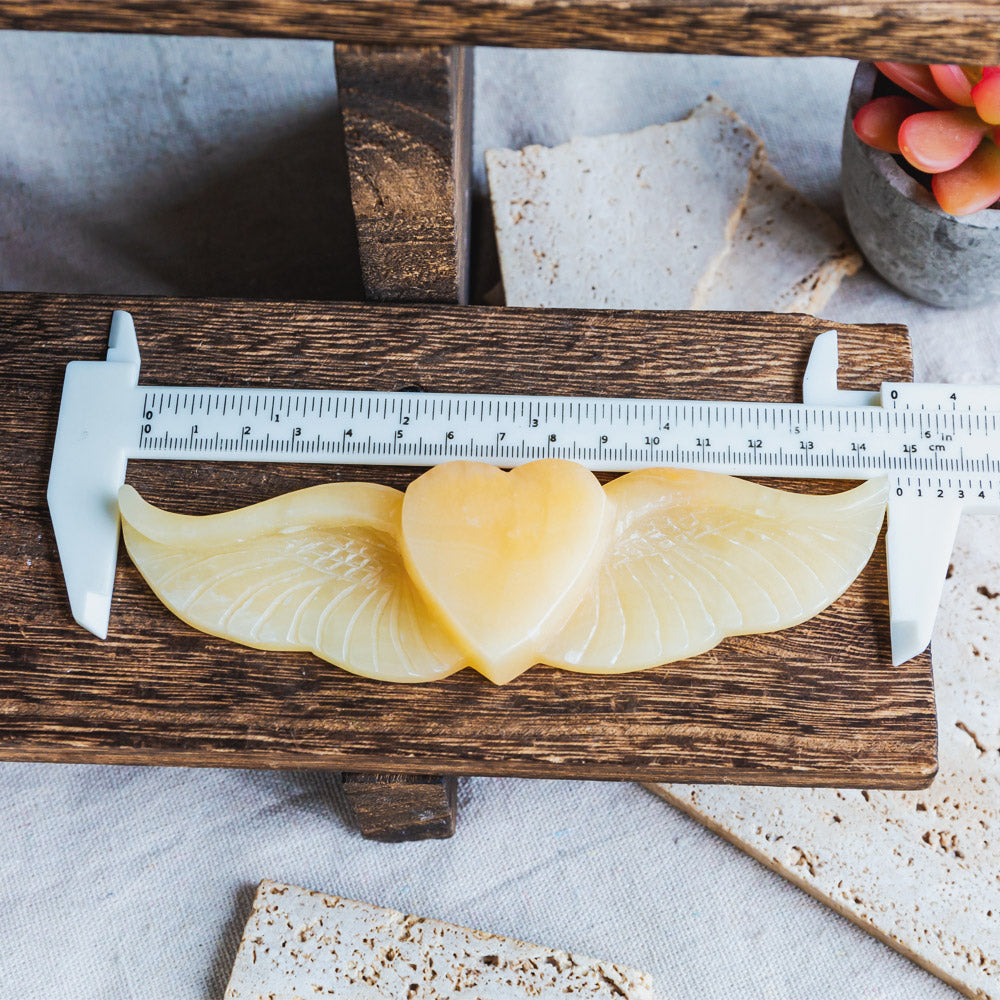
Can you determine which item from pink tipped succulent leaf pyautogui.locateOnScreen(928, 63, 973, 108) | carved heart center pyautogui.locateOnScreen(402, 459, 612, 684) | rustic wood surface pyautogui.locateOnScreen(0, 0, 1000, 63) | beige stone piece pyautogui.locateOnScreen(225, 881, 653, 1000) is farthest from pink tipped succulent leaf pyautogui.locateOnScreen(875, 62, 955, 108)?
beige stone piece pyautogui.locateOnScreen(225, 881, 653, 1000)

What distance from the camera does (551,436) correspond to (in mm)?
1154

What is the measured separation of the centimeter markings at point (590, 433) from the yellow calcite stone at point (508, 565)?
0.17 feet

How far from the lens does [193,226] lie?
1.66 meters

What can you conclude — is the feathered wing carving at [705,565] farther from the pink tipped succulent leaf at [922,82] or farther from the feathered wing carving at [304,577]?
the pink tipped succulent leaf at [922,82]

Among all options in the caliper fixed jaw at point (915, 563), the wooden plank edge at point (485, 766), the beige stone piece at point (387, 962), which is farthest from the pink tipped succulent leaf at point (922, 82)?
the beige stone piece at point (387, 962)

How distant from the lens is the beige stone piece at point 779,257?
1.56 m

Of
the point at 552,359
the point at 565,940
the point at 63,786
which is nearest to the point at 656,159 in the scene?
the point at 552,359

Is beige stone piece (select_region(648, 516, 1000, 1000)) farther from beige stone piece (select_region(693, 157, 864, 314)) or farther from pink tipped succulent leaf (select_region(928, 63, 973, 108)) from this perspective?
pink tipped succulent leaf (select_region(928, 63, 973, 108))

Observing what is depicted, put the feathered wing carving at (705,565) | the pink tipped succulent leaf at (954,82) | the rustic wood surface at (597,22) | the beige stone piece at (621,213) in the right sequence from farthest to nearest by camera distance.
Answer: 1. the beige stone piece at (621,213)
2. the pink tipped succulent leaf at (954,82)
3. the feathered wing carving at (705,565)
4. the rustic wood surface at (597,22)

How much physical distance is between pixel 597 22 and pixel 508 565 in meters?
0.54

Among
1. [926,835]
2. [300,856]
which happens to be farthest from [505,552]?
[926,835]

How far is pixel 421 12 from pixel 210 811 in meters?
1.04

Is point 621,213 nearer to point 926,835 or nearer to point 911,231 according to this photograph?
point 911,231

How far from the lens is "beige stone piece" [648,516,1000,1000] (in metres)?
1.27
